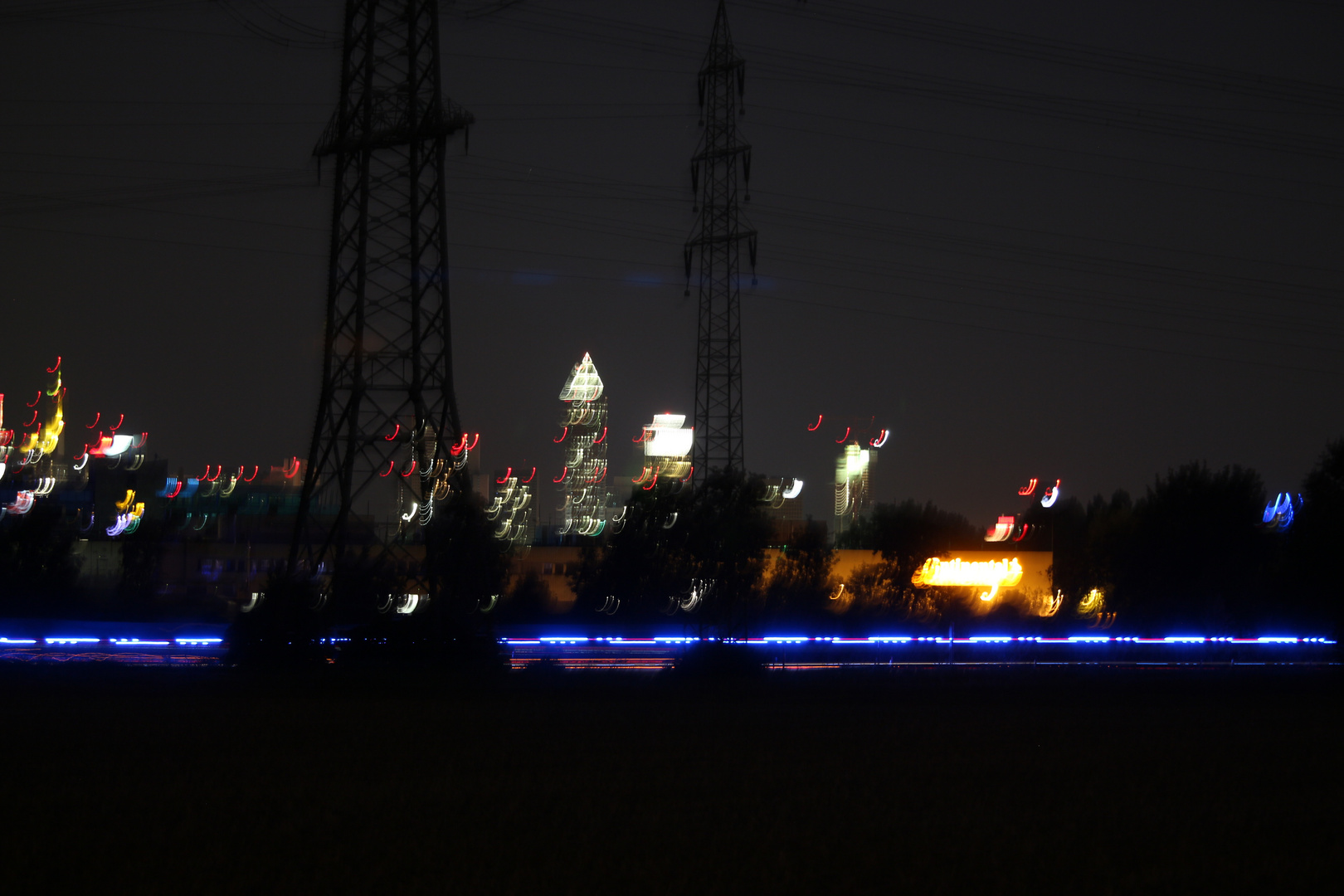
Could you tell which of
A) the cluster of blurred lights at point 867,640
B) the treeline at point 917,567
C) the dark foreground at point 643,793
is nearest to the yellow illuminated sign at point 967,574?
the treeline at point 917,567

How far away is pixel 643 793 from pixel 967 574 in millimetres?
79216

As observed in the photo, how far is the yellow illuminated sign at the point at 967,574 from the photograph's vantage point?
93.7 m

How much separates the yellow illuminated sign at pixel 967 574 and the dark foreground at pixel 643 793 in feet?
201

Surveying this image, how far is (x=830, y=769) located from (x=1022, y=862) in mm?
6717

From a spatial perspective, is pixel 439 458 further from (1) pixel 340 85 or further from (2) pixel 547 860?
(2) pixel 547 860

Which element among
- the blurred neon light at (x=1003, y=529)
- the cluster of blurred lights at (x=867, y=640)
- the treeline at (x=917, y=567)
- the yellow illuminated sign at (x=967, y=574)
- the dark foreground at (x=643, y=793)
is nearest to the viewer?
the dark foreground at (x=643, y=793)

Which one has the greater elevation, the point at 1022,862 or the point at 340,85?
the point at 340,85

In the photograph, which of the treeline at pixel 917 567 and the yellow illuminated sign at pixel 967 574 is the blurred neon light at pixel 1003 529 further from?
the yellow illuminated sign at pixel 967 574

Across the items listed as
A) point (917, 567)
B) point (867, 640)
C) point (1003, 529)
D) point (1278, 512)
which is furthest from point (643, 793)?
point (1003, 529)

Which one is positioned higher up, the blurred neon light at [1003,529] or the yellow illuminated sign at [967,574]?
the blurred neon light at [1003,529]

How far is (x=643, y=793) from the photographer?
18078 mm

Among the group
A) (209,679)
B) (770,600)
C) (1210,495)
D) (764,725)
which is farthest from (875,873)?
(1210,495)

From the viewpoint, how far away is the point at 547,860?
45.3 feet

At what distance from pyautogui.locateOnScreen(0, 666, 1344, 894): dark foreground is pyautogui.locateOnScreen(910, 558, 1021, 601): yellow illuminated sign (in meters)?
61.2
